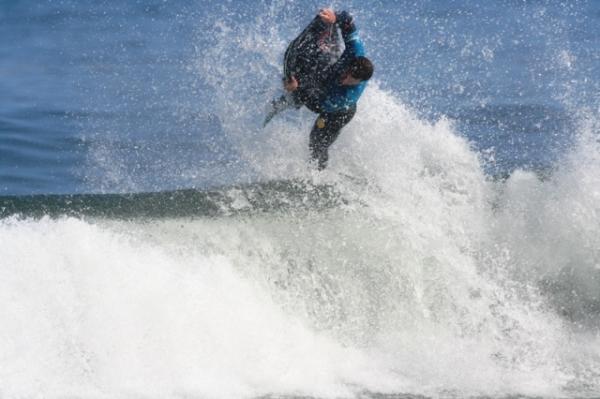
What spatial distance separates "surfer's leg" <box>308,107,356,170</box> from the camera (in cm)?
821

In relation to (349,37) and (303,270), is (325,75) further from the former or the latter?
(303,270)

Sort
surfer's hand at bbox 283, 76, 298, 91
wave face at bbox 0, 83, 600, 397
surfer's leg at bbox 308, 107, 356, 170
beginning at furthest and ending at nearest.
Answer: surfer's leg at bbox 308, 107, 356, 170 → surfer's hand at bbox 283, 76, 298, 91 → wave face at bbox 0, 83, 600, 397

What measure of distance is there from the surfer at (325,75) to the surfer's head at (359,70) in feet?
0.15

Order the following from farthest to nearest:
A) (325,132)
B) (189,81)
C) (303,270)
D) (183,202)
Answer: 1. (189,81)
2. (325,132)
3. (183,202)
4. (303,270)

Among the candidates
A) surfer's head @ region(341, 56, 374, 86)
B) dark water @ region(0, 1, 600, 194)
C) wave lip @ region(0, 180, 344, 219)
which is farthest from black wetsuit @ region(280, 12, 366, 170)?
dark water @ region(0, 1, 600, 194)

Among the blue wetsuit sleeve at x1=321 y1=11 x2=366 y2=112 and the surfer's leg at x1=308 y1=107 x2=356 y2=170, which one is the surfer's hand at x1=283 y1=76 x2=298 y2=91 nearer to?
the blue wetsuit sleeve at x1=321 y1=11 x2=366 y2=112

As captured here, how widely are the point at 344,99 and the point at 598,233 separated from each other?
2.49 meters

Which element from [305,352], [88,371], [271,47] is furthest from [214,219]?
[271,47]

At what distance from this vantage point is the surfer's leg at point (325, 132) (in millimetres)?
8211

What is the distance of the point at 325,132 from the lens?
27.1ft

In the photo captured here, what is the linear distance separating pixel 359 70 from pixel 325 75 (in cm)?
59

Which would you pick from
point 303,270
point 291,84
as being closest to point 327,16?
point 291,84

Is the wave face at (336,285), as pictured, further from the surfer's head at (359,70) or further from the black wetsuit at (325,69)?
the surfer's head at (359,70)

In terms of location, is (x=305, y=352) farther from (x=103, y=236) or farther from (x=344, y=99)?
(x=344, y=99)
